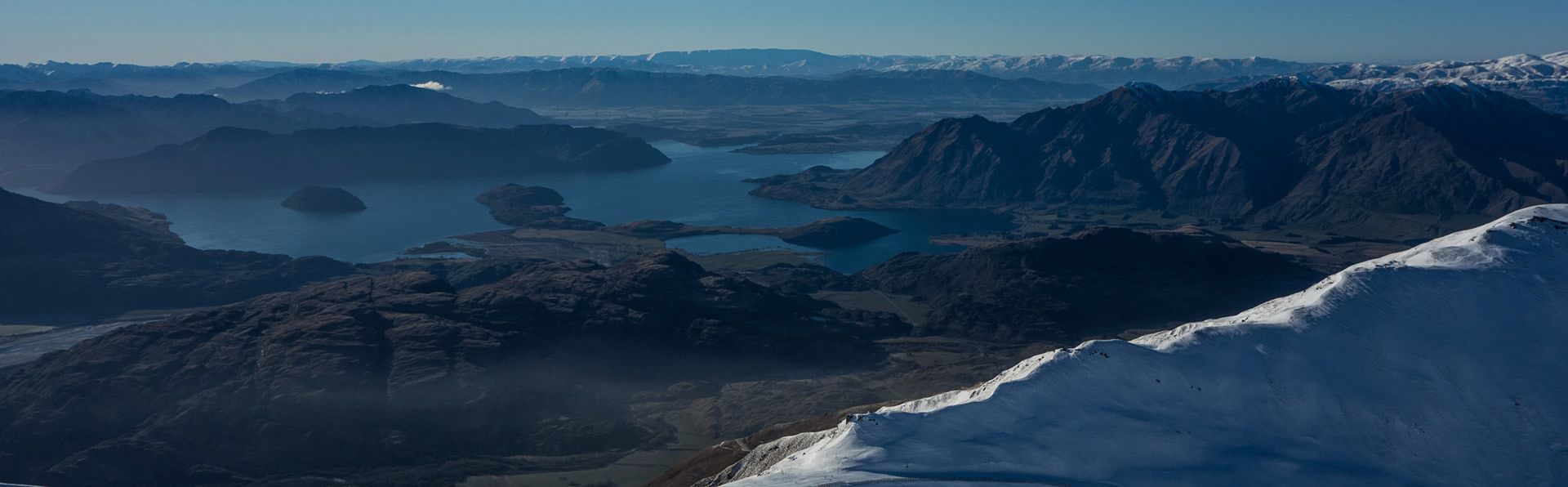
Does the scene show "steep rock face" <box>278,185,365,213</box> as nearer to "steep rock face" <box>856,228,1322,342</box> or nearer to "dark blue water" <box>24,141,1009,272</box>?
"dark blue water" <box>24,141,1009,272</box>

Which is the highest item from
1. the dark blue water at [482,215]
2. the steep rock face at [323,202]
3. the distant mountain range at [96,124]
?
the distant mountain range at [96,124]

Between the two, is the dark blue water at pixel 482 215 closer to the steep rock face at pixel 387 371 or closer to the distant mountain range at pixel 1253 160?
the distant mountain range at pixel 1253 160

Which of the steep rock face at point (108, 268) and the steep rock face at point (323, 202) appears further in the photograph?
the steep rock face at point (323, 202)

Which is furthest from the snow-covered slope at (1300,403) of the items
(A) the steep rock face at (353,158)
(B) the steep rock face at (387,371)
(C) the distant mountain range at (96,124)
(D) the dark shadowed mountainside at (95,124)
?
(C) the distant mountain range at (96,124)

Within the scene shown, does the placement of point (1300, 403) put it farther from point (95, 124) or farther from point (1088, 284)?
point (95, 124)

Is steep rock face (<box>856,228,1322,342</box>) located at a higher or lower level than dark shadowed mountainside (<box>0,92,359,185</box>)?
lower

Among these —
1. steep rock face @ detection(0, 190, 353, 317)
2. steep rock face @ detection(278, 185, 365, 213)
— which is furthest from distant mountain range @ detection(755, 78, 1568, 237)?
steep rock face @ detection(0, 190, 353, 317)

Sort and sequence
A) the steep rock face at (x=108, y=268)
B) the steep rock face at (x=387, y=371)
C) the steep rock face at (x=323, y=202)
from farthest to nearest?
the steep rock face at (x=323, y=202), the steep rock face at (x=108, y=268), the steep rock face at (x=387, y=371)

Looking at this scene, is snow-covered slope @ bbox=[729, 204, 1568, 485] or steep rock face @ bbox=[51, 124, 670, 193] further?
steep rock face @ bbox=[51, 124, 670, 193]
